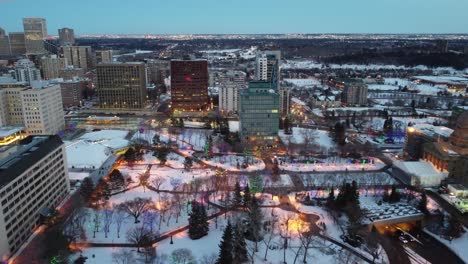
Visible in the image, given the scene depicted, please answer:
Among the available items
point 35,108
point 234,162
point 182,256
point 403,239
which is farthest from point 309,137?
point 35,108

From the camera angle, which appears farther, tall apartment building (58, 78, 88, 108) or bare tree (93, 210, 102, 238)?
tall apartment building (58, 78, 88, 108)

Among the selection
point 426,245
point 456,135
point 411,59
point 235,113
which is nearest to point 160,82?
point 235,113

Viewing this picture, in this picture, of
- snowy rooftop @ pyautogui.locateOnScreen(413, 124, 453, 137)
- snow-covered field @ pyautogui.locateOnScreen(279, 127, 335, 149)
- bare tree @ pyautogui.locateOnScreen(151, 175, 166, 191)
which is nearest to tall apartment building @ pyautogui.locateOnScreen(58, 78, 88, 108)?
snow-covered field @ pyautogui.locateOnScreen(279, 127, 335, 149)

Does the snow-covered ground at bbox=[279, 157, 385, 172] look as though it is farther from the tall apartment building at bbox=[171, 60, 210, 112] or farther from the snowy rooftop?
the tall apartment building at bbox=[171, 60, 210, 112]

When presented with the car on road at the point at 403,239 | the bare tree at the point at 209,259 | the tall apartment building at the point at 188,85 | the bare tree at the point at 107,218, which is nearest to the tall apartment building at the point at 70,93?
the tall apartment building at the point at 188,85

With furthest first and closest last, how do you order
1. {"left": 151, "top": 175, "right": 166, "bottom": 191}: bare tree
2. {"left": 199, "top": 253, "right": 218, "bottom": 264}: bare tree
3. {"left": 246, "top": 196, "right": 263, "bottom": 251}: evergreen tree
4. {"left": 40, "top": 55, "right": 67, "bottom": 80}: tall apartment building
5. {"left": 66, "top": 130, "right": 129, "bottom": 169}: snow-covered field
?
{"left": 40, "top": 55, "right": 67, "bottom": 80}: tall apartment building, {"left": 66, "top": 130, "right": 129, "bottom": 169}: snow-covered field, {"left": 151, "top": 175, "right": 166, "bottom": 191}: bare tree, {"left": 246, "top": 196, "right": 263, "bottom": 251}: evergreen tree, {"left": 199, "top": 253, "right": 218, "bottom": 264}: bare tree

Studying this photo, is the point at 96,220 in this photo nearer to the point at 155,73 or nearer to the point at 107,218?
the point at 107,218
